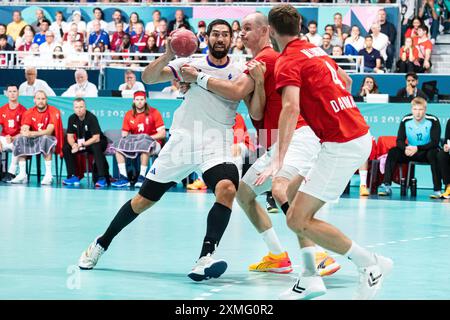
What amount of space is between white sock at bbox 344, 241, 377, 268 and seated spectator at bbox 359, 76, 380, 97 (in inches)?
414

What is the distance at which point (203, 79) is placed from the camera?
25.2ft

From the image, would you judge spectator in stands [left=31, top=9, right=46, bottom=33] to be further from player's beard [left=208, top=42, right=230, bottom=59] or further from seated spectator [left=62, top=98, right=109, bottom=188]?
player's beard [left=208, top=42, right=230, bottom=59]

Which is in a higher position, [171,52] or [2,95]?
[171,52]

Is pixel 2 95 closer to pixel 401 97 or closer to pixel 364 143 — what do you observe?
pixel 401 97

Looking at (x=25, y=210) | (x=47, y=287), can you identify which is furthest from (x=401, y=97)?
(x=47, y=287)

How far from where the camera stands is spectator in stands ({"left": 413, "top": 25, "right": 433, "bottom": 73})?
20.4 meters

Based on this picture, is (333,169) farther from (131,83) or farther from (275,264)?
(131,83)

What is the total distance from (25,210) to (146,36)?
34.8ft

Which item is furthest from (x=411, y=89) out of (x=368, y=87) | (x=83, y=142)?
(x=83, y=142)

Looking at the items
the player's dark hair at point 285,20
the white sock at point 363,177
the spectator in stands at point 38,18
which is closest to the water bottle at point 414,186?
the white sock at point 363,177

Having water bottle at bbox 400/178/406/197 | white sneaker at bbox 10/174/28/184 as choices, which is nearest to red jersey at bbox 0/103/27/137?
white sneaker at bbox 10/174/28/184

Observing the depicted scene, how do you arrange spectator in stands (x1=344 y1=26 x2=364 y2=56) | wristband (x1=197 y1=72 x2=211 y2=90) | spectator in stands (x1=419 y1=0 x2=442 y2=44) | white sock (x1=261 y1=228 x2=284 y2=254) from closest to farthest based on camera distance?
wristband (x1=197 y1=72 x2=211 y2=90)
white sock (x1=261 y1=228 x2=284 y2=254)
spectator in stands (x1=344 y1=26 x2=364 y2=56)
spectator in stands (x1=419 y1=0 x2=442 y2=44)

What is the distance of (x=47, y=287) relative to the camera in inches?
281

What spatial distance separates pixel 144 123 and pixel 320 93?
10.1 metres
